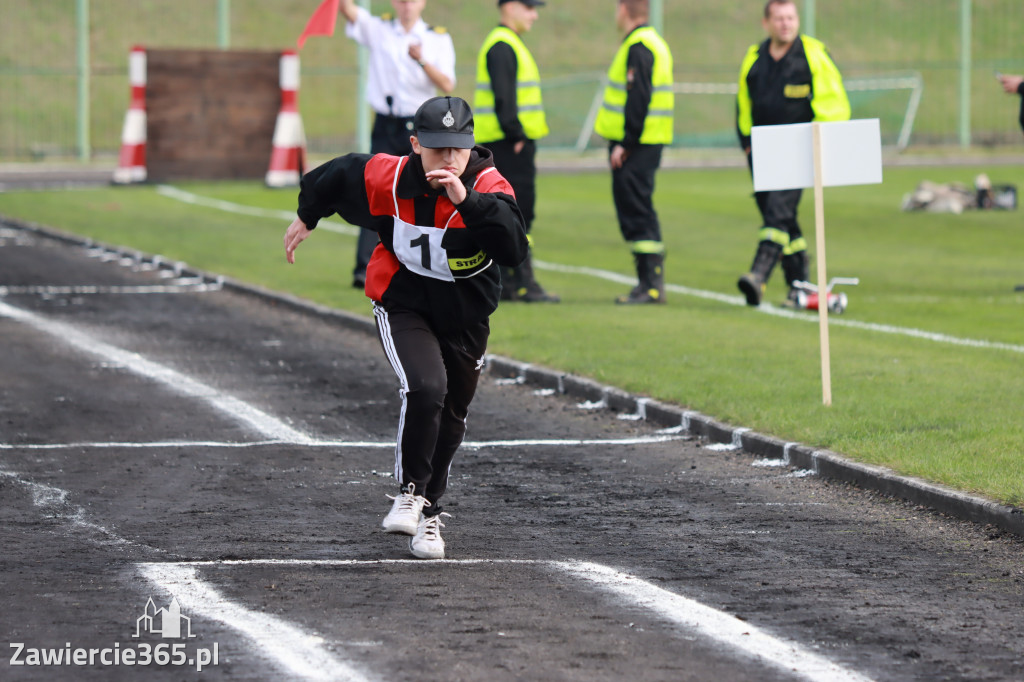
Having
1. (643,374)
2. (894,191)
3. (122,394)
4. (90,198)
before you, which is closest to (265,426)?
(122,394)

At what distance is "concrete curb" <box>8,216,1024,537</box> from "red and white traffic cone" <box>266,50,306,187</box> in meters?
13.2

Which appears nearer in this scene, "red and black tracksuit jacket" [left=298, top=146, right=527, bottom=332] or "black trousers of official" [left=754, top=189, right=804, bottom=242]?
"red and black tracksuit jacket" [left=298, top=146, right=527, bottom=332]

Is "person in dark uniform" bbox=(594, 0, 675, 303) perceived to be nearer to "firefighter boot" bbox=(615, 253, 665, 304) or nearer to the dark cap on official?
"firefighter boot" bbox=(615, 253, 665, 304)

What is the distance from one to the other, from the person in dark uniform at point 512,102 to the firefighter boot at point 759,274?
1.75 m

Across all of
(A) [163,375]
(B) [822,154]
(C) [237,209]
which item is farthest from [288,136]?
(B) [822,154]

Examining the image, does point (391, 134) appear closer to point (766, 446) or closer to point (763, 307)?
point (763, 307)

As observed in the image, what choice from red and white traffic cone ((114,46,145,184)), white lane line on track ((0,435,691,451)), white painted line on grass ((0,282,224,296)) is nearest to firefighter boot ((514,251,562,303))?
white painted line on grass ((0,282,224,296))

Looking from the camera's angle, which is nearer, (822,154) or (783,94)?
(822,154)

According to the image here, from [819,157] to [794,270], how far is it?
4108 millimetres

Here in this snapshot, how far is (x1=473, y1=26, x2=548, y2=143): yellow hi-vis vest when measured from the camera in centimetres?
1322

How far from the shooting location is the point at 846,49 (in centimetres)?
4700

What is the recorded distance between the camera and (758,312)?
1330 centimetres

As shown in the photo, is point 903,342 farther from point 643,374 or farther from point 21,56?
point 21,56

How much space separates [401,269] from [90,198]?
18.2m
